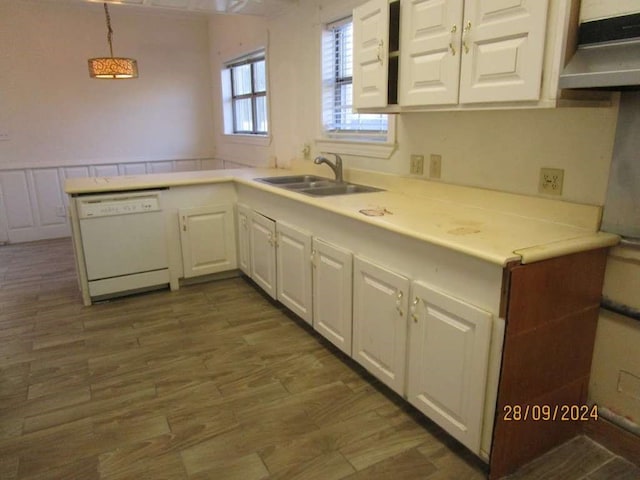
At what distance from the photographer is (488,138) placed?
2.16 m

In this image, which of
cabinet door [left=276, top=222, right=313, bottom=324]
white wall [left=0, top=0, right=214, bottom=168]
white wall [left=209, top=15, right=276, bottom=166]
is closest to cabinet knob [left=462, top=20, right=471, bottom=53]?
cabinet door [left=276, top=222, right=313, bottom=324]

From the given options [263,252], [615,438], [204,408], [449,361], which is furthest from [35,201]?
[615,438]

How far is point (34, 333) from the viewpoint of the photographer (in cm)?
282

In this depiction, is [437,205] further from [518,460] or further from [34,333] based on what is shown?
[34,333]

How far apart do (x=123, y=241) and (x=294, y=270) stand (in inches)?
53.8

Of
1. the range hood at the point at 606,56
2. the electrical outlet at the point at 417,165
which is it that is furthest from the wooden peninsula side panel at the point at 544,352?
the electrical outlet at the point at 417,165

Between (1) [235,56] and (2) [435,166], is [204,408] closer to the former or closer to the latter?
(2) [435,166]

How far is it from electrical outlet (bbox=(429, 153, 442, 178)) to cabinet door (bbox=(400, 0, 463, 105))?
1.32 feet

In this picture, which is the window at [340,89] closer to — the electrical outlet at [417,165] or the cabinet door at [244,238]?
the electrical outlet at [417,165]

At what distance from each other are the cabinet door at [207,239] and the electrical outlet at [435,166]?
68.2 inches

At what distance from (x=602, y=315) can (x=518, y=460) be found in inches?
25.3

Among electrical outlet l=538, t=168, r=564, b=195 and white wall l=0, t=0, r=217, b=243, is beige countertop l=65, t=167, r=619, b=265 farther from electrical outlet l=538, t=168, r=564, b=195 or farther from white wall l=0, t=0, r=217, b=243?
white wall l=0, t=0, r=217, b=243

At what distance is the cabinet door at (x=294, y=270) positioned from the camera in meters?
2.64

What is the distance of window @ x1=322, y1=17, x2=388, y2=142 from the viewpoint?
3.21 m
